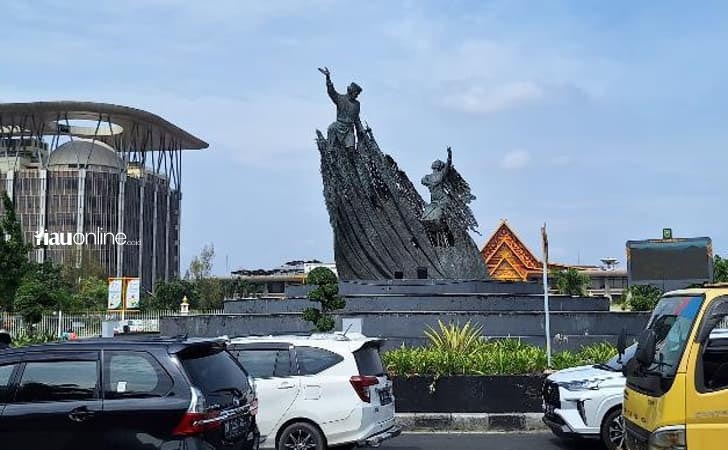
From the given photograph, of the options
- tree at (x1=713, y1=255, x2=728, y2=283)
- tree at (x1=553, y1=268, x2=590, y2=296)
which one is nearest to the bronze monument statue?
tree at (x1=713, y1=255, x2=728, y2=283)

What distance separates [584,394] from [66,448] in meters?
6.55

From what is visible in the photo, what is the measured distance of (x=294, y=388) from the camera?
939 cm

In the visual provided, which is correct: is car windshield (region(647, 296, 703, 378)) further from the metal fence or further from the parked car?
the metal fence

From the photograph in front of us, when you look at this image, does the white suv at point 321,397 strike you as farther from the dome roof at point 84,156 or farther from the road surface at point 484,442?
the dome roof at point 84,156

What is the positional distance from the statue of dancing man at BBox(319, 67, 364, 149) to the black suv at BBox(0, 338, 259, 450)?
67.8 ft

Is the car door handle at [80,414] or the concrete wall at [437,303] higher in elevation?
the concrete wall at [437,303]

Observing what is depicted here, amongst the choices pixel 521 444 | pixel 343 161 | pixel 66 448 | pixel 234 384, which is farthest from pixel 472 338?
pixel 343 161

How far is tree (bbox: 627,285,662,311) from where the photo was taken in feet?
121

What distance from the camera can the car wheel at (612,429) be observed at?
10.3m

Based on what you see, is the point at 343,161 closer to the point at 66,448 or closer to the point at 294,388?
the point at 294,388

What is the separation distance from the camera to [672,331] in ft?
21.2

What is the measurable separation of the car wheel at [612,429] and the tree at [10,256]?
26939mm

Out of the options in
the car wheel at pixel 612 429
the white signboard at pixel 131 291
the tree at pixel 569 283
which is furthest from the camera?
the tree at pixel 569 283

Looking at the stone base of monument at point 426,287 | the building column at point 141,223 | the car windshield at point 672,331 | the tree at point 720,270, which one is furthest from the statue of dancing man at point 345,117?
the building column at point 141,223
